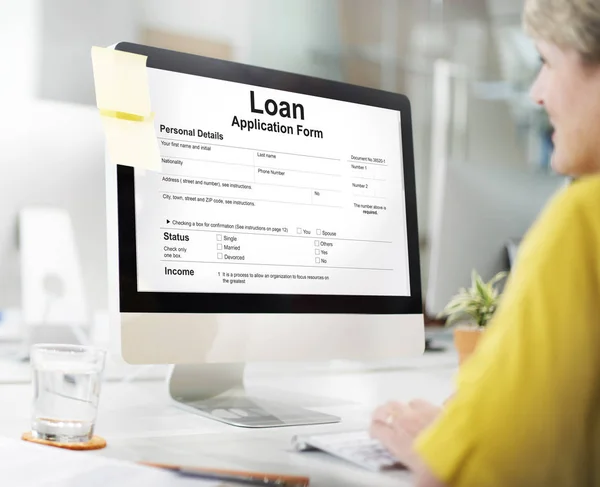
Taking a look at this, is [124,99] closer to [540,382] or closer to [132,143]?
[132,143]

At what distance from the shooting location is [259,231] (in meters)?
1.19

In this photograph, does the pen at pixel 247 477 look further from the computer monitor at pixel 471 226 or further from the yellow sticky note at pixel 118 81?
the computer monitor at pixel 471 226

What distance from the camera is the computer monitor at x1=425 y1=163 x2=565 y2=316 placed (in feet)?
5.94

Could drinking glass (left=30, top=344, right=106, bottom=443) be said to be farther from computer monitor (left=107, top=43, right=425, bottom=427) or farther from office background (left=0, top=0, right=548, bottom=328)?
office background (left=0, top=0, right=548, bottom=328)

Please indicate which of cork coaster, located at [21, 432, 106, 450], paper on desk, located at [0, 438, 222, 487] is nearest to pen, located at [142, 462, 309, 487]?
paper on desk, located at [0, 438, 222, 487]

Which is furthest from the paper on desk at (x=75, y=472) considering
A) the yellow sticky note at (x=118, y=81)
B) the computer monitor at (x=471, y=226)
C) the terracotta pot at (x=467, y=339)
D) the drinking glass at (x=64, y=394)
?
the computer monitor at (x=471, y=226)

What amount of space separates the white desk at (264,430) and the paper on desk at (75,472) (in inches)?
3.9

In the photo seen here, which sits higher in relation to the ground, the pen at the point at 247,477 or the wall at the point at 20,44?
the wall at the point at 20,44

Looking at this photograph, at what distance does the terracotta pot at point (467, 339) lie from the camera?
125 centimetres

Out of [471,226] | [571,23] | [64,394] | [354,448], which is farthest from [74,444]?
[471,226]

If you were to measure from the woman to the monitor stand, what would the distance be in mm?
640

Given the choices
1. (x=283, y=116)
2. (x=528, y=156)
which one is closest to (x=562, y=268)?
(x=283, y=116)

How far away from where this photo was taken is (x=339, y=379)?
1.67 metres

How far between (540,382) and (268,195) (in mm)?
728
